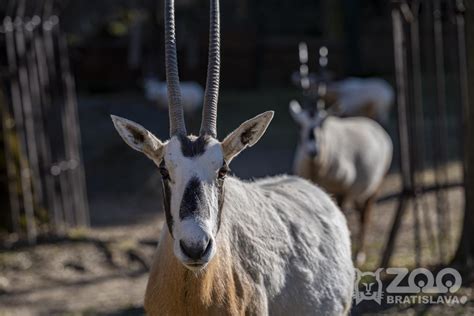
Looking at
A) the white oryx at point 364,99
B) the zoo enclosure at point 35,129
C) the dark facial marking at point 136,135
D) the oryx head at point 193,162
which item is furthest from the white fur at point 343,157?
the white oryx at point 364,99

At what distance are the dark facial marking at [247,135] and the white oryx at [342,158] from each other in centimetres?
552

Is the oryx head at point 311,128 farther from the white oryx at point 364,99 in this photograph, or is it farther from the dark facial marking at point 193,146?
the white oryx at point 364,99

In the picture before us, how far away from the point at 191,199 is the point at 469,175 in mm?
4855

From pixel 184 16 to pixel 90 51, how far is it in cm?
300

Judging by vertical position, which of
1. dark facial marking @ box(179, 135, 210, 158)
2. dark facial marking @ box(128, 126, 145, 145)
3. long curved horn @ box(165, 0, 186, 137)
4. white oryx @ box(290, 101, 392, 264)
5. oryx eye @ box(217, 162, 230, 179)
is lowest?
white oryx @ box(290, 101, 392, 264)

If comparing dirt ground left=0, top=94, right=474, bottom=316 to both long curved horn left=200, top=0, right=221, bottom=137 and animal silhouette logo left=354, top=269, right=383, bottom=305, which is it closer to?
animal silhouette logo left=354, top=269, right=383, bottom=305

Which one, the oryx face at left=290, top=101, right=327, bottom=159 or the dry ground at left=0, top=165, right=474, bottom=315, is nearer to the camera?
the dry ground at left=0, top=165, right=474, bottom=315

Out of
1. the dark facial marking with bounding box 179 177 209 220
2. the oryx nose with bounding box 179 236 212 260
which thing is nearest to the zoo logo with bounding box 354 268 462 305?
the dark facial marking with bounding box 179 177 209 220

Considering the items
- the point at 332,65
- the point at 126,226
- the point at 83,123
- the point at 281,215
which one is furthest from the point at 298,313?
the point at 332,65

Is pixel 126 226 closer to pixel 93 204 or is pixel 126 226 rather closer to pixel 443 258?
pixel 93 204

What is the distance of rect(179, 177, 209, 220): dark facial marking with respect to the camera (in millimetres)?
4277

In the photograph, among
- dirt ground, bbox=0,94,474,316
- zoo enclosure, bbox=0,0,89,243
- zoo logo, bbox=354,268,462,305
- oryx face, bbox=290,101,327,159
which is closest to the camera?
zoo logo, bbox=354,268,462,305

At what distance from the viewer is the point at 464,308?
24.5 feet

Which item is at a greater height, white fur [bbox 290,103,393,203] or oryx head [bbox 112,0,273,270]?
oryx head [bbox 112,0,273,270]
